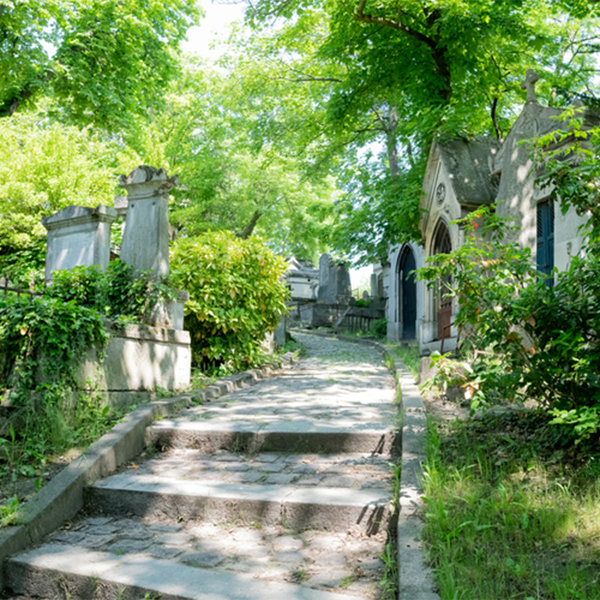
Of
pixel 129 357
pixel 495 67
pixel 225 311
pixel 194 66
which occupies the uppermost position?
pixel 194 66

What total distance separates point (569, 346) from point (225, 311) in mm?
5366

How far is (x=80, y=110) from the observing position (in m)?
13.1

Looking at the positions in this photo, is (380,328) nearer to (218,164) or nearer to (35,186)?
(218,164)

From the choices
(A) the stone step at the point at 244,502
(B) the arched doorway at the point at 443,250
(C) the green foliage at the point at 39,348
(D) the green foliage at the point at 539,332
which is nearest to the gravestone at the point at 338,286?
(B) the arched doorway at the point at 443,250

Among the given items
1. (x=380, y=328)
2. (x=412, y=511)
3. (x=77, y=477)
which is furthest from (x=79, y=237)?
(x=380, y=328)

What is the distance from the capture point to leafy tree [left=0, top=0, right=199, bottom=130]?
11.4 metres

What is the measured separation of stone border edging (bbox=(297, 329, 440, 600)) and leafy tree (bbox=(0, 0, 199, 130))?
440 inches

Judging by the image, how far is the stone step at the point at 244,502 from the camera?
3.12 metres

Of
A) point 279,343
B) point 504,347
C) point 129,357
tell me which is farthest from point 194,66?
point 504,347

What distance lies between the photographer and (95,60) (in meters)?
13.2

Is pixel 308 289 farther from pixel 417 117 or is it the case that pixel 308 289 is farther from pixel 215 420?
pixel 215 420

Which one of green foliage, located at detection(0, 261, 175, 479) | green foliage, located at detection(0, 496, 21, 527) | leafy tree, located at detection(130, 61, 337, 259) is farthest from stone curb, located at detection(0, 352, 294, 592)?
leafy tree, located at detection(130, 61, 337, 259)

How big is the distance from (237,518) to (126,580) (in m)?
Answer: 0.85

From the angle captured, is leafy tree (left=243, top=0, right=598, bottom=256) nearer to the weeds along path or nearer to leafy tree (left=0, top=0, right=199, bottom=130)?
leafy tree (left=0, top=0, right=199, bottom=130)
